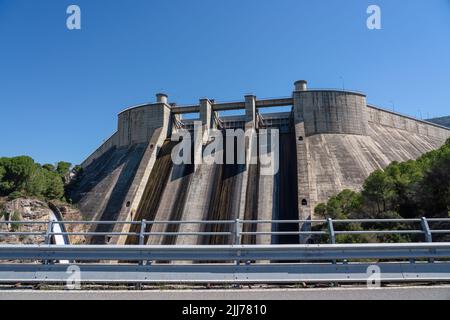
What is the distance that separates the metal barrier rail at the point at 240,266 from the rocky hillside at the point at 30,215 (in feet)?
90.8

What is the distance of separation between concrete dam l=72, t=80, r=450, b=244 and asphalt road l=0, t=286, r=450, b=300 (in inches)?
891

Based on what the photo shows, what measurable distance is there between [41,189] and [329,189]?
33.5 m

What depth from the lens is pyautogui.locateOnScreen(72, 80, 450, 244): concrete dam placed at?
31094 millimetres

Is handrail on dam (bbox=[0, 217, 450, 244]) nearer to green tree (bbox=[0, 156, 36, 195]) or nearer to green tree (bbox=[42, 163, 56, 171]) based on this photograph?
green tree (bbox=[0, 156, 36, 195])

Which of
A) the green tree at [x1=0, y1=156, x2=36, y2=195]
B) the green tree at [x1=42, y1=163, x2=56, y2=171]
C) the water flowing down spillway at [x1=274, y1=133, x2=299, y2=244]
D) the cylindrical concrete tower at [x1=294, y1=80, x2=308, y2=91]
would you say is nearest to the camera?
the water flowing down spillway at [x1=274, y1=133, x2=299, y2=244]

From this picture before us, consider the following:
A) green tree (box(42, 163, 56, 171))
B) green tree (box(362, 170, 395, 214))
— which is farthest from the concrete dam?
green tree (box(42, 163, 56, 171))

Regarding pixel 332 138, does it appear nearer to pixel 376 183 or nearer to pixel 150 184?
pixel 376 183

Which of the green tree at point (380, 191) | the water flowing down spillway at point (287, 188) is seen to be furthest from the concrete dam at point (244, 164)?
the green tree at point (380, 191)

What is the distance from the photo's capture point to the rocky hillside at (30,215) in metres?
31.2

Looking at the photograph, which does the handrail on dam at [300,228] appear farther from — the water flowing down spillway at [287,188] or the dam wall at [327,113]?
the dam wall at [327,113]

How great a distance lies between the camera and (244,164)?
35.8 meters

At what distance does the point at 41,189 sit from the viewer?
40.0 meters

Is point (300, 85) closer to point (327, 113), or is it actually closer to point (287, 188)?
point (327, 113)
